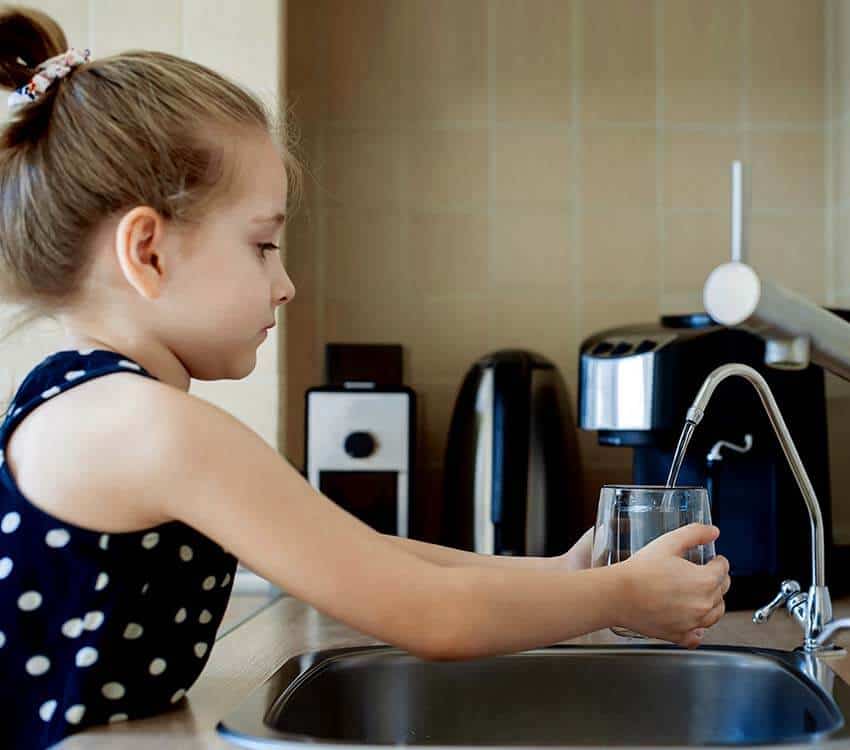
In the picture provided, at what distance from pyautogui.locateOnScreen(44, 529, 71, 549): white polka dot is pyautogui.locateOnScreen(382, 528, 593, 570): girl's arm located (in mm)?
303

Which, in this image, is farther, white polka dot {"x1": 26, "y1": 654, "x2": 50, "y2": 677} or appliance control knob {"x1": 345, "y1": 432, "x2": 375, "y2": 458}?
appliance control knob {"x1": 345, "y1": 432, "x2": 375, "y2": 458}

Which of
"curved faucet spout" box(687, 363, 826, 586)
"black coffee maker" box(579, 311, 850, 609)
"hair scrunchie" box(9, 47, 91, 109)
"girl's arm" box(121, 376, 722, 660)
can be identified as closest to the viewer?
"girl's arm" box(121, 376, 722, 660)

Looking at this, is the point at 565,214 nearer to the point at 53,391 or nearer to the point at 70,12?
the point at 70,12

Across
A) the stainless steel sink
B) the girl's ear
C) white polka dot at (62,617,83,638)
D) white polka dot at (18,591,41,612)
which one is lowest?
the stainless steel sink

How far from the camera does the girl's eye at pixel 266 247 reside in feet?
2.79

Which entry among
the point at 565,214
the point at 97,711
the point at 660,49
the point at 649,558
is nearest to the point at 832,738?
the point at 649,558

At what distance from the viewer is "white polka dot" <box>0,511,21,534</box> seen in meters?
0.75

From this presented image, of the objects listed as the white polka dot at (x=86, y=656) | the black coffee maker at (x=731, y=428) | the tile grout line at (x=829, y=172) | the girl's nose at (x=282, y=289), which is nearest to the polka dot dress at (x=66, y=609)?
the white polka dot at (x=86, y=656)

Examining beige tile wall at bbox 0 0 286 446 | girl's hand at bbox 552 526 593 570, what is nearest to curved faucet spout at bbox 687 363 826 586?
girl's hand at bbox 552 526 593 570

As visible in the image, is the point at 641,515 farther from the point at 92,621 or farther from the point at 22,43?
the point at 22,43

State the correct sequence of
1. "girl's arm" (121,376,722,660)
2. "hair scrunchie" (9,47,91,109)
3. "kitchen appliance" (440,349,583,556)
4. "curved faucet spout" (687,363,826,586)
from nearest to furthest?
"girl's arm" (121,376,722,660), "hair scrunchie" (9,47,91,109), "curved faucet spout" (687,363,826,586), "kitchen appliance" (440,349,583,556)

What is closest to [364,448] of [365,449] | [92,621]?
[365,449]

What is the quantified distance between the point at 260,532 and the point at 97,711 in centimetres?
17

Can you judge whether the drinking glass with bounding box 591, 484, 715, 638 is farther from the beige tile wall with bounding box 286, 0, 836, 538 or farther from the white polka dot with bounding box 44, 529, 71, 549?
the beige tile wall with bounding box 286, 0, 836, 538
